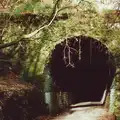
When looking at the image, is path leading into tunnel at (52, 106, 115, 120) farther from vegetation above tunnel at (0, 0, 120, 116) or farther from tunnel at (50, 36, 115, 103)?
vegetation above tunnel at (0, 0, 120, 116)

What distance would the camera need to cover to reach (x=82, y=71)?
55.3ft

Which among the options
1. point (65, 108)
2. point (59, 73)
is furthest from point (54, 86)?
point (59, 73)

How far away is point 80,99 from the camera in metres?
15.5

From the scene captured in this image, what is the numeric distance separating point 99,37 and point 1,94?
14.1 ft

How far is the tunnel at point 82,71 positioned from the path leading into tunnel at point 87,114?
1128 millimetres

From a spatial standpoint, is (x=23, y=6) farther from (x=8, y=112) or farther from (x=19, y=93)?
(x=8, y=112)

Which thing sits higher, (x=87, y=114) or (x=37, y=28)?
(x=37, y=28)

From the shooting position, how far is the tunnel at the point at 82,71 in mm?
14180

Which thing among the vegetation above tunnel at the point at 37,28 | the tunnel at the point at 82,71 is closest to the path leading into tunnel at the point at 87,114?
the tunnel at the point at 82,71

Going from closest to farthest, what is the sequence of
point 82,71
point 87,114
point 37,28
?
point 37,28 < point 87,114 < point 82,71

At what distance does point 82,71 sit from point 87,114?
423cm

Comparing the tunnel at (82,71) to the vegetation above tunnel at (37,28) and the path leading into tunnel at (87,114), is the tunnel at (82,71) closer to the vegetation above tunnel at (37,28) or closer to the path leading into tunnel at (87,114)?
the vegetation above tunnel at (37,28)

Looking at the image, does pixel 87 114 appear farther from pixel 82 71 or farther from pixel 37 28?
pixel 82 71

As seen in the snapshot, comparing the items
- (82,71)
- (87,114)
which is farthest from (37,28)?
(82,71)
